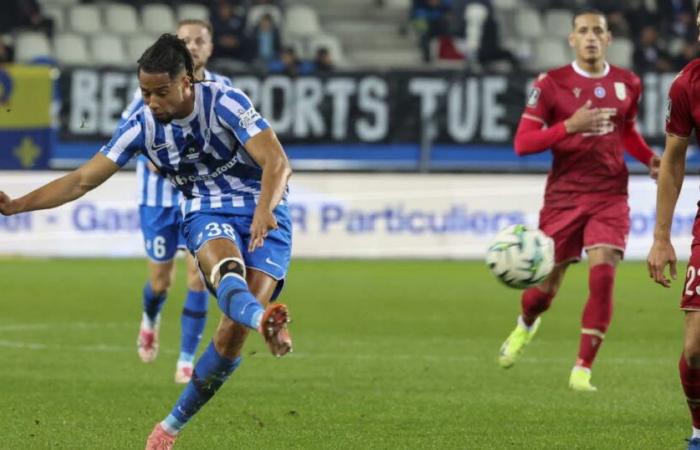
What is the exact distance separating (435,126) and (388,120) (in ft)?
1.98

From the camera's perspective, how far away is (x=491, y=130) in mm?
20484

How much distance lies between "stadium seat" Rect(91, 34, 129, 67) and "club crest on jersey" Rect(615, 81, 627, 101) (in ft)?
47.0

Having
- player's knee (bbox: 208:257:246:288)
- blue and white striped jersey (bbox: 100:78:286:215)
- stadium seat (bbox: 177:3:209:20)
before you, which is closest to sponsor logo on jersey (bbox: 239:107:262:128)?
blue and white striped jersey (bbox: 100:78:286:215)

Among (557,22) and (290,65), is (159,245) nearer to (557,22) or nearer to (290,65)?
(290,65)

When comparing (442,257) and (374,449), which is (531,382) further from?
(442,257)

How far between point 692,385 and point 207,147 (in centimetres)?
232

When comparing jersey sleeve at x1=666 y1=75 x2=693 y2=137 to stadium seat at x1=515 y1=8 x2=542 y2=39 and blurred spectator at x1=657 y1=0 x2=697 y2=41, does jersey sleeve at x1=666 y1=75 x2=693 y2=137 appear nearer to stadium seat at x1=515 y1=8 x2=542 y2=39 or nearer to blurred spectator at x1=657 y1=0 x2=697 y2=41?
blurred spectator at x1=657 y1=0 x2=697 y2=41

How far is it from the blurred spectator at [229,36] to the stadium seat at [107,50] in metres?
1.82

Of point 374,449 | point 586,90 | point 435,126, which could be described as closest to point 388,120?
point 435,126

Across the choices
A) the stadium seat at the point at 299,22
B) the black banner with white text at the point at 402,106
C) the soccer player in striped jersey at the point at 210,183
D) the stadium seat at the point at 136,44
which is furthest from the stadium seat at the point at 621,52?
the soccer player in striped jersey at the point at 210,183

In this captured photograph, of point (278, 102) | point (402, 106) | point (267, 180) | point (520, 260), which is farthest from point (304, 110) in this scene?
point (267, 180)

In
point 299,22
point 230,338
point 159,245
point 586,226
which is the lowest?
point 299,22

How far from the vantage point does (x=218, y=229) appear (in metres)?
7.00

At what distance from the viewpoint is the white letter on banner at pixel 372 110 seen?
20422mm
